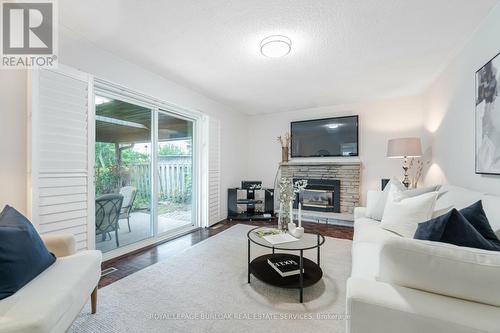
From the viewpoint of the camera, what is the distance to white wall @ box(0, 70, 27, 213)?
1751 millimetres

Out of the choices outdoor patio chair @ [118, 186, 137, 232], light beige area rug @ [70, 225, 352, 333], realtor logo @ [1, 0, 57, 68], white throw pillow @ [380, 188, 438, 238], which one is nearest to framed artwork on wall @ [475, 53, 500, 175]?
white throw pillow @ [380, 188, 438, 238]

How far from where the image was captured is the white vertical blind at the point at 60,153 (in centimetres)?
188

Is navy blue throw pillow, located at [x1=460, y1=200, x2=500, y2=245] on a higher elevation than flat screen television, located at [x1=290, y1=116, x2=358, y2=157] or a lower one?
lower

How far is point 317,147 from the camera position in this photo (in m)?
4.47

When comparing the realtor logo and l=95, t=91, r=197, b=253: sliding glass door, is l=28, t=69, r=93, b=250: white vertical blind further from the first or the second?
l=95, t=91, r=197, b=253: sliding glass door

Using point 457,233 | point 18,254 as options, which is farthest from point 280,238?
point 18,254

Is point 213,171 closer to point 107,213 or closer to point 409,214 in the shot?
point 107,213

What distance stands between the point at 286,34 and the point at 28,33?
88.6 inches

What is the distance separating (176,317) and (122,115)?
7.85 ft

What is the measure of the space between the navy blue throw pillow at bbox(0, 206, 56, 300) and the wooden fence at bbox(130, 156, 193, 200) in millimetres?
1580

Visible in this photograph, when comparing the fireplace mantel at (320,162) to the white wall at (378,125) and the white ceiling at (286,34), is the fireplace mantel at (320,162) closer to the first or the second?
the white wall at (378,125)

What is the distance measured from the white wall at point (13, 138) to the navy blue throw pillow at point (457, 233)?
291 cm

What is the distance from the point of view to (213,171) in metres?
4.09

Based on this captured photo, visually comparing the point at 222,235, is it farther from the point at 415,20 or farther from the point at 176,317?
the point at 415,20
